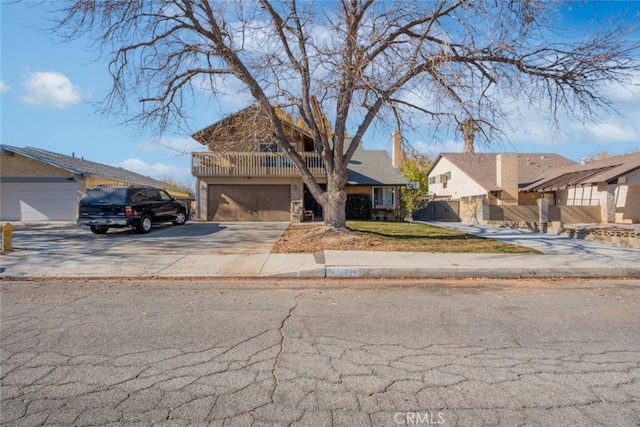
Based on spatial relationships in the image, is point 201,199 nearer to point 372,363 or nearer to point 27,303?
point 27,303

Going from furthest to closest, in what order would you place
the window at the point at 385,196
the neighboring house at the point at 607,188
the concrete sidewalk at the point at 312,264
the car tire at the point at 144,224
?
the window at the point at 385,196 < the neighboring house at the point at 607,188 < the car tire at the point at 144,224 < the concrete sidewalk at the point at 312,264

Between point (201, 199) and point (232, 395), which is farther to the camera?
point (201, 199)

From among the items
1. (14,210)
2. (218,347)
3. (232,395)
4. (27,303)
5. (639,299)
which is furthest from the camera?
(14,210)

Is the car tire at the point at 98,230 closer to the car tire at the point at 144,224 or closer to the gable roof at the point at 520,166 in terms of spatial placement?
the car tire at the point at 144,224

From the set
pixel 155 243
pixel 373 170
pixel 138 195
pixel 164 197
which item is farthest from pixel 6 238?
pixel 373 170

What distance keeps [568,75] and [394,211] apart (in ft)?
47.2

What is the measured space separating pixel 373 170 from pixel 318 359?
75.1 ft

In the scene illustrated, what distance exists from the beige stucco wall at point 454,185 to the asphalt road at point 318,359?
84.6 feet

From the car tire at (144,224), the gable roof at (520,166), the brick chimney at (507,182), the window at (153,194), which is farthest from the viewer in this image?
the gable roof at (520,166)

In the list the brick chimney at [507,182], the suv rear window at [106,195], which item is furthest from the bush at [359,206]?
the suv rear window at [106,195]

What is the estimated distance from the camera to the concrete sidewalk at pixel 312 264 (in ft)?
25.2

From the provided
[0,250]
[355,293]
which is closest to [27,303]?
[355,293]

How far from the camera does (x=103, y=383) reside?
3146mm

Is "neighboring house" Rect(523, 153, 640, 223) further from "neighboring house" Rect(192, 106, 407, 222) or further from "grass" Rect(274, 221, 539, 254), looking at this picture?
"neighboring house" Rect(192, 106, 407, 222)
